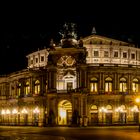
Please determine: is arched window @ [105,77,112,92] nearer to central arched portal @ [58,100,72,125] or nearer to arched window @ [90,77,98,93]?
arched window @ [90,77,98,93]

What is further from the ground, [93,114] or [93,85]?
[93,85]

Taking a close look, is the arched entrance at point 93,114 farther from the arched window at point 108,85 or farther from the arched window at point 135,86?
the arched window at point 135,86

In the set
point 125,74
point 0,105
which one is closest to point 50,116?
point 125,74

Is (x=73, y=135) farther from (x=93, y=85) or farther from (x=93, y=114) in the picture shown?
(x=93, y=85)

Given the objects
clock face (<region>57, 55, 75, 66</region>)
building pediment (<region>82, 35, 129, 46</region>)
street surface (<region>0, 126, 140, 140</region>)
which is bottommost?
street surface (<region>0, 126, 140, 140</region>)

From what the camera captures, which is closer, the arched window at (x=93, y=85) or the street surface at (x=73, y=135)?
the street surface at (x=73, y=135)

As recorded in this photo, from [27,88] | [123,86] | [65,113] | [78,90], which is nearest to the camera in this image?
[78,90]

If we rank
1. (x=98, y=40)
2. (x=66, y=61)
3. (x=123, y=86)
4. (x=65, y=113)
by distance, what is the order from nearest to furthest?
(x=66, y=61) < (x=123, y=86) < (x=65, y=113) < (x=98, y=40)

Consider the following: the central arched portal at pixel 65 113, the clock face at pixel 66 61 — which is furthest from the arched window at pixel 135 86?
the central arched portal at pixel 65 113

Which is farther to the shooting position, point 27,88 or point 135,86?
point 27,88

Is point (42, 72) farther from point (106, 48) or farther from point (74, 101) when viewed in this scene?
point (106, 48)

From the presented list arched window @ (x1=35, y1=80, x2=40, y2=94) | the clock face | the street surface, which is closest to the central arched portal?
arched window @ (x1=35, y1=80, x2=40, y2=94)

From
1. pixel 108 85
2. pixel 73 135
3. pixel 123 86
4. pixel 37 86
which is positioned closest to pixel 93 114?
pixel 108 85

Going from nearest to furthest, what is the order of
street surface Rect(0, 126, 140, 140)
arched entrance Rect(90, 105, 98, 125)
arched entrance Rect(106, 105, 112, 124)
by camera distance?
street surface Rect(0, 126, 140, 140)
arched entrance Rect(90, 105, 98, 125)
arched entrance Rect(106, 105, 112, 124)
